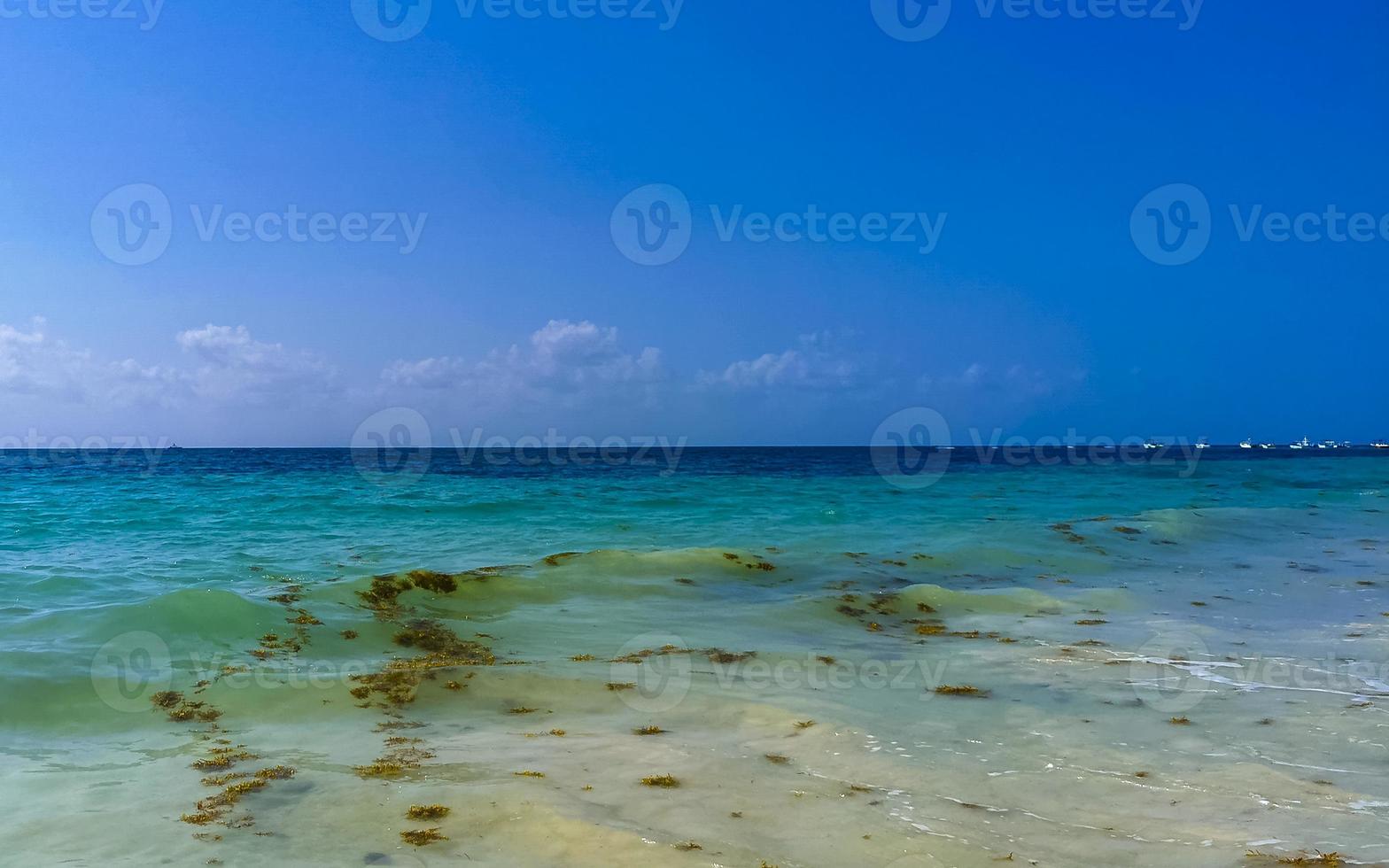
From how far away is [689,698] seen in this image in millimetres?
8602

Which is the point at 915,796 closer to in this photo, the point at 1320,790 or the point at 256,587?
the point at 1320,790

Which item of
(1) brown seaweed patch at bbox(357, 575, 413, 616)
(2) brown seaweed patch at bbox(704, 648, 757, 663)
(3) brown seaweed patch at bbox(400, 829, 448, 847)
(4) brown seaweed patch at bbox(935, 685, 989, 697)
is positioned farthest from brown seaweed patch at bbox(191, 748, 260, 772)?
(4) brown seaweed patch at bbox(935, 685, 989, 697)

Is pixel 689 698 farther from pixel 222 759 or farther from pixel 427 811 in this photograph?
pixel 222 759

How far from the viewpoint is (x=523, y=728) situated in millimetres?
→ 7832

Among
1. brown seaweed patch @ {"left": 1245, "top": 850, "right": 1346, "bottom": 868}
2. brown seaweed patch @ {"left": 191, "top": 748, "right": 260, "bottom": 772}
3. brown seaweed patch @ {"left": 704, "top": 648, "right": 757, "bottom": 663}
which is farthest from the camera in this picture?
brown seaweed patch @ {"left": 704, "top": 648, "right": 757, "bottom": 663}

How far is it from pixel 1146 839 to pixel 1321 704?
13.8 feet

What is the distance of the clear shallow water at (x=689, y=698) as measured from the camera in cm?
547

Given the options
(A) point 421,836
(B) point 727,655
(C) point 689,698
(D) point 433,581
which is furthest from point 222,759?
(D) point 433,581

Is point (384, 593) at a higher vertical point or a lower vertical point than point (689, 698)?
higher

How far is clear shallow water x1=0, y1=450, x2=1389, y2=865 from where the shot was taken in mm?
5469

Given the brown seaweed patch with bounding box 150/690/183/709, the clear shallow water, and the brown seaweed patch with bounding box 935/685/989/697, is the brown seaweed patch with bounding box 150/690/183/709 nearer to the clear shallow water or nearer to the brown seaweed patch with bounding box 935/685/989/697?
the clear shallow water

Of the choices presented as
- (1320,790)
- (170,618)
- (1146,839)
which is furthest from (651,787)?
(170,618)

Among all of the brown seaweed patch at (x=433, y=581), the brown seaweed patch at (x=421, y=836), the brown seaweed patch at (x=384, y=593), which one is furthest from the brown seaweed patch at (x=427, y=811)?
the brown seaweed patch at (x=433, y=581)

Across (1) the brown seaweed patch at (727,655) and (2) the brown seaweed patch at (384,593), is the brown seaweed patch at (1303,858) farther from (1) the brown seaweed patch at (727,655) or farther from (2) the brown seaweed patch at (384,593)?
(2) the brown seaweed patch at (384,593)
